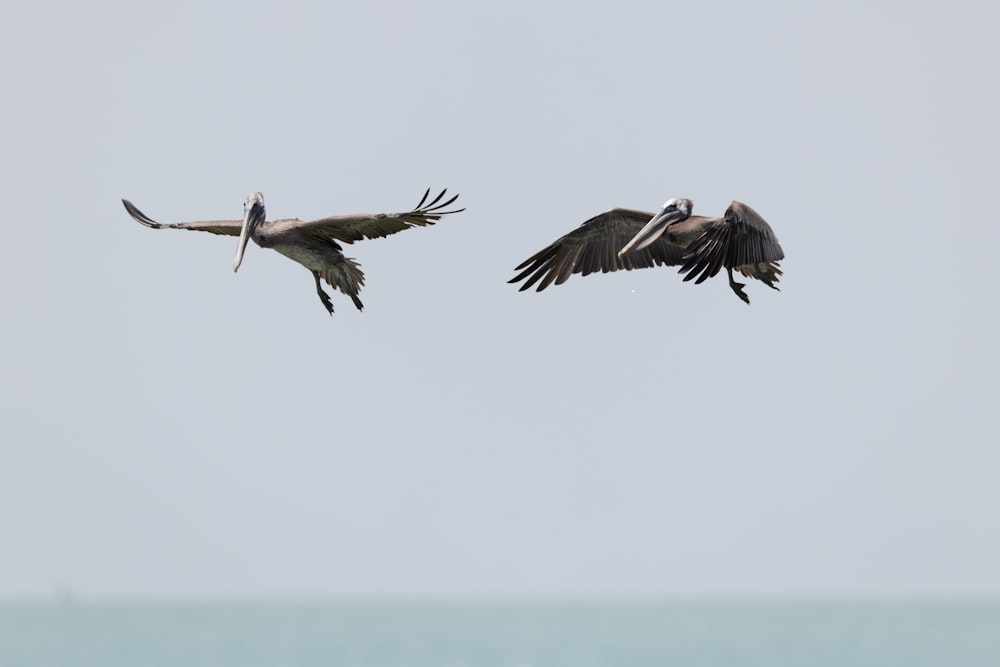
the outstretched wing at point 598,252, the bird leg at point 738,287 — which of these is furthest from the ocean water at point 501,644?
the bird leg at point 738,287

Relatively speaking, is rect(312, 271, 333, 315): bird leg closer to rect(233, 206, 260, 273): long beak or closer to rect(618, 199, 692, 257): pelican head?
rect(233, 206, 260, 273): long beak

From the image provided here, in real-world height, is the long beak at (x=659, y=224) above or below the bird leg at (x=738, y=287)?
above

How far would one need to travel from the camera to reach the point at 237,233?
16125 mm

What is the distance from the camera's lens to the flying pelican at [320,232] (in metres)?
14.5

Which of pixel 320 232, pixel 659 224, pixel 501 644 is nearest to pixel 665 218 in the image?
pixel 659 224

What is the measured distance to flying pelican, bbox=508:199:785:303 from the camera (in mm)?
15281

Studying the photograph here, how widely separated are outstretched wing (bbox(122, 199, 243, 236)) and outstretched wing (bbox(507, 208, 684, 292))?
2.85 meters

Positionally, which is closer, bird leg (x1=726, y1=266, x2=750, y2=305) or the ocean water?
bird leg (x1=726, y1=266, x2=750, y2=305)

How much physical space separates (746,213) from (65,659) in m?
54.4

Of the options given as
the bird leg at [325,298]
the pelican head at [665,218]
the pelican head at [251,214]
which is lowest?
the bird leg at [325,298]

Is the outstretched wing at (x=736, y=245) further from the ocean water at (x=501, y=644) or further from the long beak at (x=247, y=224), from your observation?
the ocean water at (x=501, y=644)

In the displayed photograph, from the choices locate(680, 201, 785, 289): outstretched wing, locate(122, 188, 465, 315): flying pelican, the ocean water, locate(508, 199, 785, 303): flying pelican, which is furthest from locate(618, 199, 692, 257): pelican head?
the ocean water

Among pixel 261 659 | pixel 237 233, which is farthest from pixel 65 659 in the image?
pixel 237 233

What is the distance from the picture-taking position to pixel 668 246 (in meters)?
17.2
